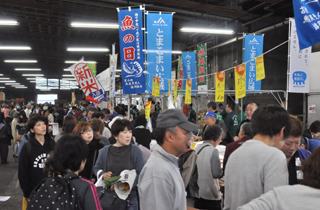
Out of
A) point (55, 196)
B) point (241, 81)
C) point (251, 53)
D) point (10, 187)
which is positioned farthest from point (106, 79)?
point (55, 196)

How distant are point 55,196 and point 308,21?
423 cm

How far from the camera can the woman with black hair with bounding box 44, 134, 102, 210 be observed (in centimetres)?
171

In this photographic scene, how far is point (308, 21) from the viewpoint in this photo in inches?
159

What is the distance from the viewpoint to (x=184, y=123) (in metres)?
1.69

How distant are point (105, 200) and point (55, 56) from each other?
18.9 meters

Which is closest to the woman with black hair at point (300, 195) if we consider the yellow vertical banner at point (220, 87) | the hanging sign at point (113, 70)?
the yellow vertical banner at point (220, 87)

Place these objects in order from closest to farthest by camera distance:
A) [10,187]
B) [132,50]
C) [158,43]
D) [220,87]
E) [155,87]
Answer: [10,187], [132,50], [155,87], [158,43], [220,87]

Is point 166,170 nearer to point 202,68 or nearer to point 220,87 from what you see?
point 220,87

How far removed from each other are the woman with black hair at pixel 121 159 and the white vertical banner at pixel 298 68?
5063mm

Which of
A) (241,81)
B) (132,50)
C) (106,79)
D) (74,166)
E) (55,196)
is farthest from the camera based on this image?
(106,79)

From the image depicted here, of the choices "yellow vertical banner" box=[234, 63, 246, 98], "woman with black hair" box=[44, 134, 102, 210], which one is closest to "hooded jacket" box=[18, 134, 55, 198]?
"woman with black hair" box=[44, 134, 102, 210]

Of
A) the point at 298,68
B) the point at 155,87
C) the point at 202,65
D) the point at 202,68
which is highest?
the point at 202,65

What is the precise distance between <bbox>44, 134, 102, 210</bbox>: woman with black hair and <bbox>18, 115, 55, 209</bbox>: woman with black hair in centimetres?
130

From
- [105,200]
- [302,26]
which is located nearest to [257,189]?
[105,200]
